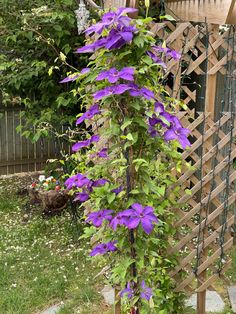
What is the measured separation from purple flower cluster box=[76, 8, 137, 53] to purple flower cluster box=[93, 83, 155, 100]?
0.16 m

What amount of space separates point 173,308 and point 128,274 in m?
0.72

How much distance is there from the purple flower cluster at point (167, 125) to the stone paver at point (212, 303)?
1620 millimetres

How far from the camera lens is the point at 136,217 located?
196cm

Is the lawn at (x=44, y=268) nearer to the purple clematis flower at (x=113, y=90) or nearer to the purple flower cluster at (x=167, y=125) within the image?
the purple flower cluster at (x=167, y=125)

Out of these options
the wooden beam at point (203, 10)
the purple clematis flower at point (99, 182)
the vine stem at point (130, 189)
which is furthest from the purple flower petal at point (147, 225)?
the wooden beam at point (203, 10)

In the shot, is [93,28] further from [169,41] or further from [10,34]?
[10,34]

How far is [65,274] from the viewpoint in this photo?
366cm

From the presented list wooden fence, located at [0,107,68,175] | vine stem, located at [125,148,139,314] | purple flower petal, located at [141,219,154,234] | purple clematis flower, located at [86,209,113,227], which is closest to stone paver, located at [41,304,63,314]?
vine stem, located at [125,148,139,314]

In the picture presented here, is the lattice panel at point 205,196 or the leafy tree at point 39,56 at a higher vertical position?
the leafy tree at point 39,56

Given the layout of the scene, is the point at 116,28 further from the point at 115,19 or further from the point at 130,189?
the point at 130,189

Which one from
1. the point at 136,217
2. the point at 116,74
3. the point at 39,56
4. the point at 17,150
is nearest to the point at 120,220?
the point at 136,217

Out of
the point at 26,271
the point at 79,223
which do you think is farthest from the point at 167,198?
the point at 79,223

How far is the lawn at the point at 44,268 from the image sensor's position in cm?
325

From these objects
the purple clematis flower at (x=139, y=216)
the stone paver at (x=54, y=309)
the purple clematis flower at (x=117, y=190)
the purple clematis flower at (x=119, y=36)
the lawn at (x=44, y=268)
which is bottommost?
the stone paver at (x=54, y=309)
